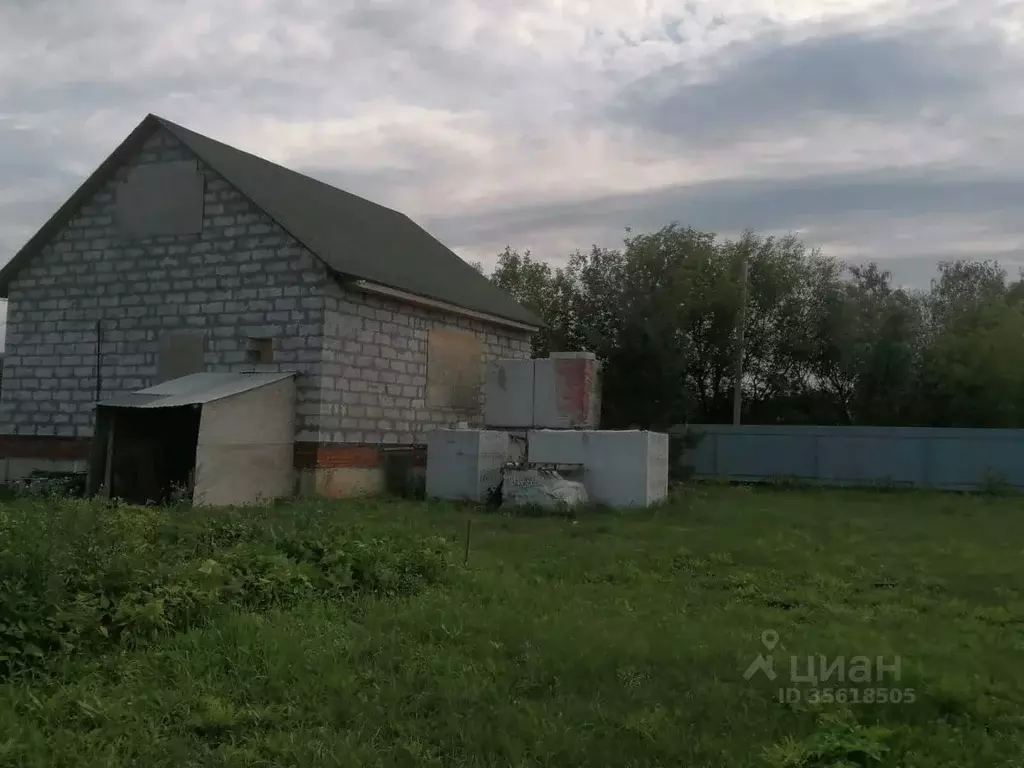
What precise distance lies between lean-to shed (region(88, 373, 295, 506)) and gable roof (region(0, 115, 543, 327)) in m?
2.61

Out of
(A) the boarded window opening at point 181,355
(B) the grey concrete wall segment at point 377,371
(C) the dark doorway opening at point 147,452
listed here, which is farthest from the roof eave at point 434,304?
(C) the dark doorway opening at point 147,452

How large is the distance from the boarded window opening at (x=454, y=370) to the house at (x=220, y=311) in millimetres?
45

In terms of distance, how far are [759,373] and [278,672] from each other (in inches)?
1117

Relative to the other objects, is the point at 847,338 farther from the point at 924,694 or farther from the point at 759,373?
the point at 924,694

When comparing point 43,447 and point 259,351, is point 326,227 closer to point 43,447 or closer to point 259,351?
point 259,351

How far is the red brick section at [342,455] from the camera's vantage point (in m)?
15.2

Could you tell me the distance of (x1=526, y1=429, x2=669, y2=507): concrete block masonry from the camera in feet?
48.9

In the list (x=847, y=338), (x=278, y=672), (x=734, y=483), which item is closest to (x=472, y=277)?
(x=734, y=483)

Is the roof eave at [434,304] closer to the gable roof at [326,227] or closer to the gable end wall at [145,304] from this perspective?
the gable roof at [326,227]

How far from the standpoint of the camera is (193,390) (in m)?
14.6

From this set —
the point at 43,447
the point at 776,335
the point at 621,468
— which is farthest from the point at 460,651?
the point at 776,335

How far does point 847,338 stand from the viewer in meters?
29.0

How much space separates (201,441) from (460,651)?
8519 millimetres

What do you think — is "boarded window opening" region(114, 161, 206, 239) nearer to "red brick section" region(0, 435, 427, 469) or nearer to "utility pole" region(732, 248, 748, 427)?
"red brick section" region(0, 435, 427, 469)
